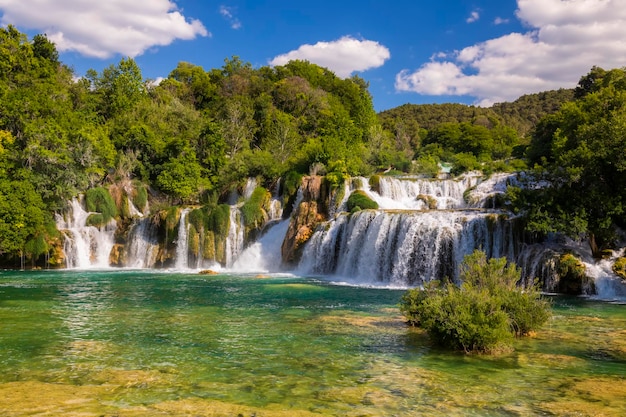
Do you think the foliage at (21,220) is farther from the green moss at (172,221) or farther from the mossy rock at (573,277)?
the mossy rock at (573,277)

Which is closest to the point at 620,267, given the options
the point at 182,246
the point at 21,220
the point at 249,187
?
the point at 182,246

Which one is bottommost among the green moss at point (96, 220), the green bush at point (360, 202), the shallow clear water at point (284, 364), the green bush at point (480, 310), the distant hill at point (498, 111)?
the shallow clear water at point (284, 364)

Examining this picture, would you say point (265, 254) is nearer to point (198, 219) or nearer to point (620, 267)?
point (198, 219)

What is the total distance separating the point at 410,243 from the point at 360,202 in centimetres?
825

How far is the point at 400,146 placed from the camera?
8331cm

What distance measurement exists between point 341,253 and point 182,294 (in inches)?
421

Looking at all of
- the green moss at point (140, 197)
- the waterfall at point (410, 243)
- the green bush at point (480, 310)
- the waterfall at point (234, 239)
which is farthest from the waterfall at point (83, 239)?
the green bush at point (480, 310)

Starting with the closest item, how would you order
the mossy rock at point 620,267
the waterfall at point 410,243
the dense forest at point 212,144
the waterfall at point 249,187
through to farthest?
the mossy rock at point 620,267 < the dense forest at point 212,144 < the waterfall at point 410,243 < the waterfall at point 249,187

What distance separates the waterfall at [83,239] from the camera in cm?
3581

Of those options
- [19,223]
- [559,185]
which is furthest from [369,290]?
[19,223]

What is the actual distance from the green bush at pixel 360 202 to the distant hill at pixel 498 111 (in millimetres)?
76349

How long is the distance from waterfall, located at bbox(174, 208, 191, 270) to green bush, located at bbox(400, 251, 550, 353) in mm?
25053

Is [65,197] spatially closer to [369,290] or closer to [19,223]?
[19,223]

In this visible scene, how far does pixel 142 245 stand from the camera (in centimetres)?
3741
